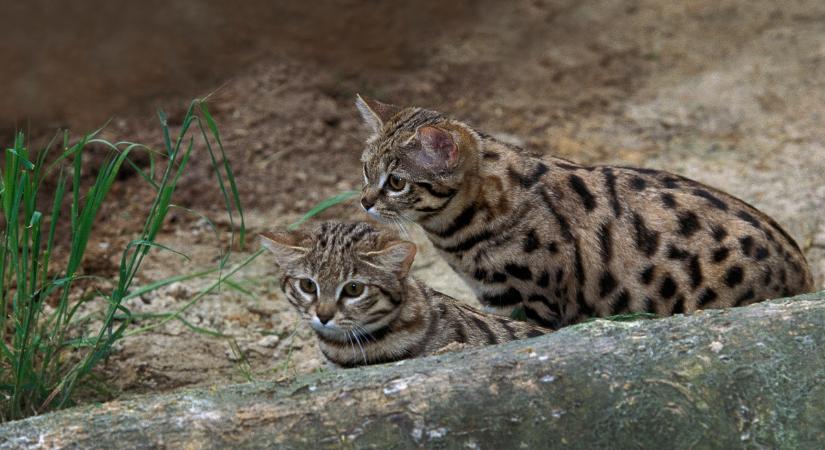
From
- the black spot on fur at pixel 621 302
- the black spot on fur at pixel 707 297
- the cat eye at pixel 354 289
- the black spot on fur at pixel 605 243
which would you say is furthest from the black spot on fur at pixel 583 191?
the cat eye at pixel 354 289

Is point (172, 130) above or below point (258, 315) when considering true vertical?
above

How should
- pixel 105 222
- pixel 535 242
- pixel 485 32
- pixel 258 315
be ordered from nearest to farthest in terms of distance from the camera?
pixel 535 242 → pixel 258 315 → pixel 105 222 → pixel 485 32

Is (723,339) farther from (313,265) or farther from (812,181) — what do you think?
(812,181)

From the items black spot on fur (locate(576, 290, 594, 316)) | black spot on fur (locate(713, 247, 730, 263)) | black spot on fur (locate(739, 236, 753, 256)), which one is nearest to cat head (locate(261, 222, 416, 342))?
black spot on fur (locate(576, 290, 594, 316))

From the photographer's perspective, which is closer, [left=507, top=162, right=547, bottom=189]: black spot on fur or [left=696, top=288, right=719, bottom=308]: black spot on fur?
[left=696, top=288, right=719, bottom=308]: black spot on fur

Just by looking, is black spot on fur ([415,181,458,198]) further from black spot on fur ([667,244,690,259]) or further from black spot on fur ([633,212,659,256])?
black spot on fur ([667,244,690,259])

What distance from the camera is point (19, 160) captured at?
4.71 metres

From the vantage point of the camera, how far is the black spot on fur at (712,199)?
539cm

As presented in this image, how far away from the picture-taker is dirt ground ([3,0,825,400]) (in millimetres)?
6680

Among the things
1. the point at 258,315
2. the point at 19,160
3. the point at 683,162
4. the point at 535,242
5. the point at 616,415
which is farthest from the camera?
the point at 683,162

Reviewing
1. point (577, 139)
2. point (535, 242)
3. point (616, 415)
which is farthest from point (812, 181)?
point (616, 415)

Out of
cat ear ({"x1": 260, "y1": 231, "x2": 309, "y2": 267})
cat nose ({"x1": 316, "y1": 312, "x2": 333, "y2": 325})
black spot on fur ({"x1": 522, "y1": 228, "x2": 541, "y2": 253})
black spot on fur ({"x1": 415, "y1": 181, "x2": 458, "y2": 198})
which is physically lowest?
cat nose ({"x1": 316, "y1": 312, "x2": 333, "y2": 325})

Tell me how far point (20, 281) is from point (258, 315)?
179 cm

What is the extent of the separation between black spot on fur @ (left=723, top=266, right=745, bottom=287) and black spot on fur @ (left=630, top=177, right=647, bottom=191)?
61 centimetres
